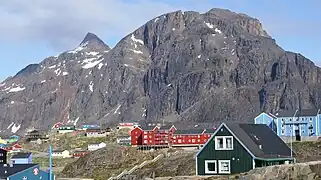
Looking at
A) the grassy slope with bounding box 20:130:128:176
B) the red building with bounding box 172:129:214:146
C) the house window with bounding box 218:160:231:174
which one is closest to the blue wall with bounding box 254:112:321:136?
the red building with bounding box 172:129:214:146

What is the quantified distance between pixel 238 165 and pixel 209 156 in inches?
86.2

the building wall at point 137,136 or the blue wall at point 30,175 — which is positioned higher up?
the building wall at point 137,136

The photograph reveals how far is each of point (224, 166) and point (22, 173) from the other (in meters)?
28.3

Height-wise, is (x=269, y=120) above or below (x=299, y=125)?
above

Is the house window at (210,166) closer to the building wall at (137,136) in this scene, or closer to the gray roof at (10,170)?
the gray roof at (10,170)

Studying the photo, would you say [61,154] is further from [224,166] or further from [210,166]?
[224,166]

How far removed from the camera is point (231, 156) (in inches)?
1576

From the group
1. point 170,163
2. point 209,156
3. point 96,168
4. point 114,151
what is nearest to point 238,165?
point 209,156

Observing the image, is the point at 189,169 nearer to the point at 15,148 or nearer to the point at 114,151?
the point at 114,151

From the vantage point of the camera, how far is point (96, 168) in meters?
84.8

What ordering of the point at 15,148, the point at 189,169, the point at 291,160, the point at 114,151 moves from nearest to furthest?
the point at 291,160 → the point at 189,169 → the point at 114,151 → the point at 15,148

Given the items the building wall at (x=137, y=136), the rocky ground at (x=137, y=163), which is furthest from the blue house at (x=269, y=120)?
the building wall at (x=137, y=136)

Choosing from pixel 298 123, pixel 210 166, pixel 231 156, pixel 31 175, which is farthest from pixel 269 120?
pixel 231 156

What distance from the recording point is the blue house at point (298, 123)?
101 meters
